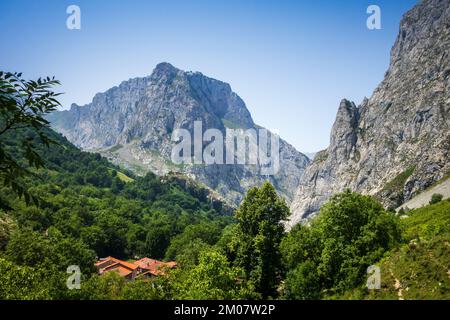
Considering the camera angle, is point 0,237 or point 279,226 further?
point 0,237

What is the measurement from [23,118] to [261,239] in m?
43.5

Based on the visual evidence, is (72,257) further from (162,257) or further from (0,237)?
(162,257)

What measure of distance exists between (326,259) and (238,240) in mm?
15326

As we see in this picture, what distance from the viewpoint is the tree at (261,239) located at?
4866 centimetres

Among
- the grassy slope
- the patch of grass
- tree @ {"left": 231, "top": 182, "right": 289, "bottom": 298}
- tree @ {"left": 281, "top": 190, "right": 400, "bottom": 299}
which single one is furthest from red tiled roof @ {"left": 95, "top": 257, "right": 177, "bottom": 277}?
the grassy slope

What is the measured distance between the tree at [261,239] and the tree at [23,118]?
4283 centimetres

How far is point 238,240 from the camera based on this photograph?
5356cm

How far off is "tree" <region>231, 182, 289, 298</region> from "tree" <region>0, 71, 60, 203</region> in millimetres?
42825

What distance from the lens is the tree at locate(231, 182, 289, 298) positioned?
160ft

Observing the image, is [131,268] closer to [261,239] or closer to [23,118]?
[261,239]

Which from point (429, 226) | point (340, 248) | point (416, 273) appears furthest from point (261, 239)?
point (429, 226)

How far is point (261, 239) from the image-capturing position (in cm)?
4900

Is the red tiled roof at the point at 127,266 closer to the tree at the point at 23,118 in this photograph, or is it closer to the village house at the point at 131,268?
the village house at the point at 131,268
